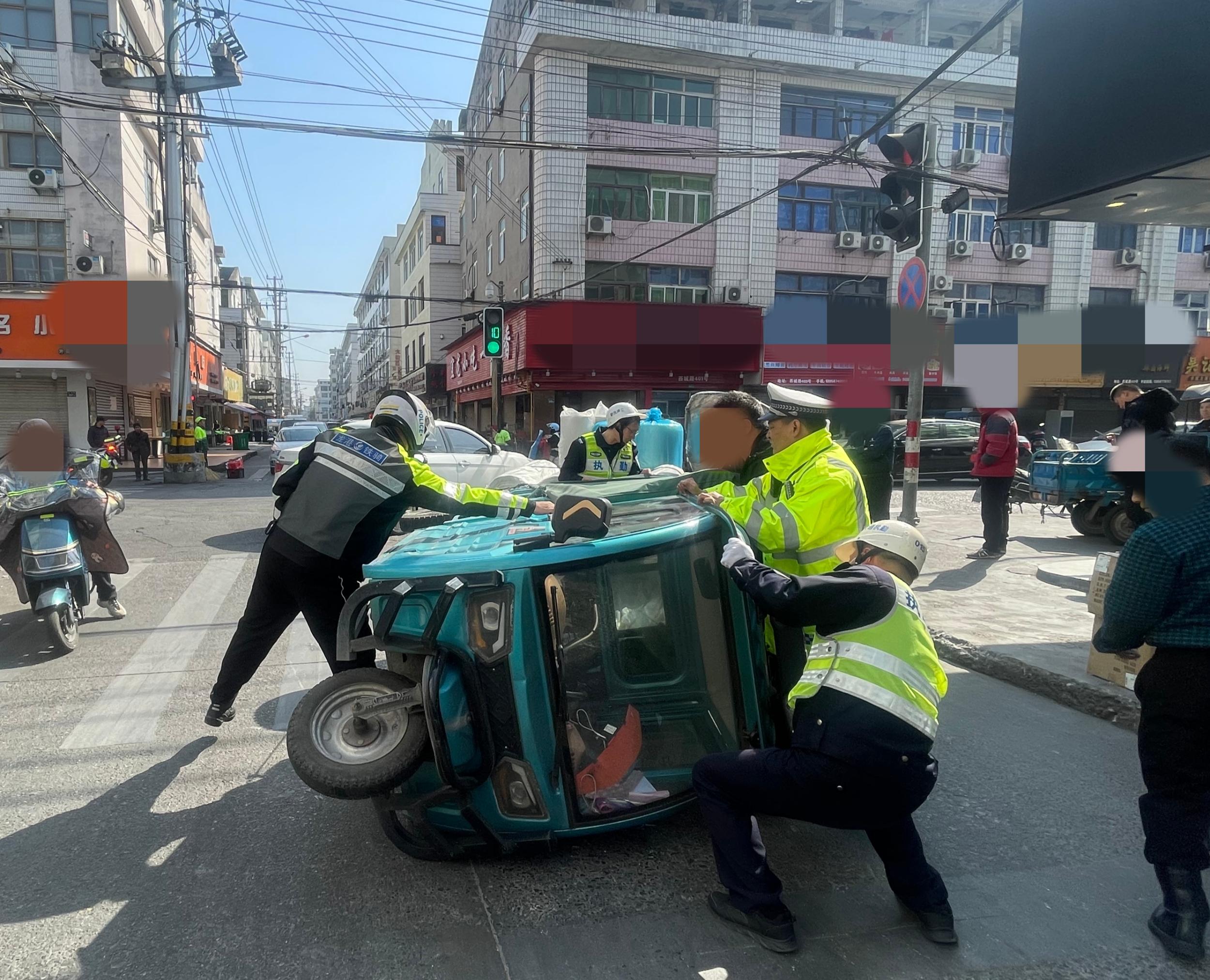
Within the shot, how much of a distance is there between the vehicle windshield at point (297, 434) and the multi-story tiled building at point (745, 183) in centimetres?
629

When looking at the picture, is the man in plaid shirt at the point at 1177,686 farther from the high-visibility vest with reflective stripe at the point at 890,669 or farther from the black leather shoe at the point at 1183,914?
the high-visibility vest with reflective stripe at the point at 890,669

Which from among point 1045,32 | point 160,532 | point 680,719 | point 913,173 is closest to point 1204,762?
point 680,719

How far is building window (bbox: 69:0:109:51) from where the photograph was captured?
2283 cm

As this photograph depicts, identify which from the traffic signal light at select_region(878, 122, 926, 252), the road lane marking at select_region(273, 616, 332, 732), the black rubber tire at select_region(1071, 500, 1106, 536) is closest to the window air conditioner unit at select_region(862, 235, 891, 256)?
the black rubber tire at select_region(1071, 500, 1106, 536)

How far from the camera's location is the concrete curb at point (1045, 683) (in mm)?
4535

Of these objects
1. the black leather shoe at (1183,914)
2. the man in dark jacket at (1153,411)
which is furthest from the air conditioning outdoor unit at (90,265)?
the black leather shoe at (1183,914)

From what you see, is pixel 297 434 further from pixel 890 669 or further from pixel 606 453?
pixel 890 669

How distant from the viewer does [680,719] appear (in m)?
3.15

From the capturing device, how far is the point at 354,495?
3.48 metres

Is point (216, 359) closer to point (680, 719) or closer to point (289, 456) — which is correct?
point (289, 456)

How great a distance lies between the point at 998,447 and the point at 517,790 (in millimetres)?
7378

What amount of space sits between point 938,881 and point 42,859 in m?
3.24

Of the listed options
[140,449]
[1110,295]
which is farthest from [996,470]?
[1110,295]

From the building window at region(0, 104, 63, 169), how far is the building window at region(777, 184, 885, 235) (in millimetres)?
21677
